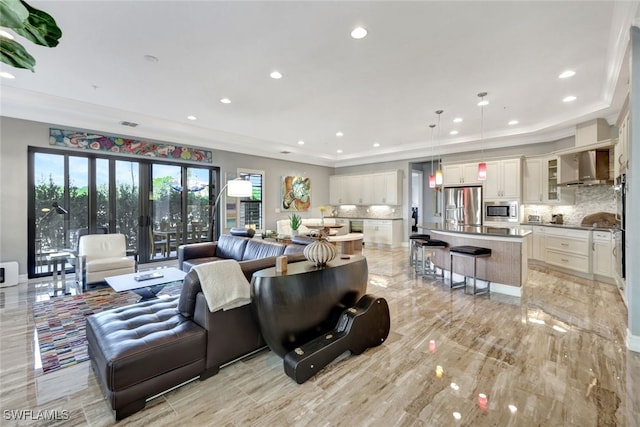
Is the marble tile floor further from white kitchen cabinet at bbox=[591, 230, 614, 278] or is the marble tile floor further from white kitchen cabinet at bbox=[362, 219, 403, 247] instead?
white kitchen cabinet at bbox=[362, 219, 403, 247]

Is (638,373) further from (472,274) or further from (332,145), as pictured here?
(332,145)

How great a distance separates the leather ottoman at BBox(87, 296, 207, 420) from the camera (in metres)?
1.76

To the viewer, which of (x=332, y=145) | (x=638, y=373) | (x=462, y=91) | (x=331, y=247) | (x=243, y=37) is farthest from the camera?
(x=332, y=145)

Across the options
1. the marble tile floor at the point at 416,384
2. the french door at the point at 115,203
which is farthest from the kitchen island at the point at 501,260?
the french door at the point at 115,203

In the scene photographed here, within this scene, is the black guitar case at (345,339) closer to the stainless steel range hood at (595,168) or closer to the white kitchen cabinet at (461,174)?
the stainless steel range hood at (595,168)

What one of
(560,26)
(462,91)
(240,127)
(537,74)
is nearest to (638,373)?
(560,26)

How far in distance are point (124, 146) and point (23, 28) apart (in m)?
5.88

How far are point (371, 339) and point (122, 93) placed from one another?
483 centimetres

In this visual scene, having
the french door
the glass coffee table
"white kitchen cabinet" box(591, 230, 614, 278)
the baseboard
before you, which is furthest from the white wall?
"white kitchen cabinet" box(591, 230, 614, 278)

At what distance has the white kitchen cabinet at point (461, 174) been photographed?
6871 millimetres

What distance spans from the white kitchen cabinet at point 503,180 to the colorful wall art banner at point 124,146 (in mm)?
6785

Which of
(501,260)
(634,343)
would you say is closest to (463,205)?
(501,260)

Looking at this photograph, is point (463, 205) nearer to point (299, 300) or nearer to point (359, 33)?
point (359, 33)

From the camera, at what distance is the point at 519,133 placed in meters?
6.11
